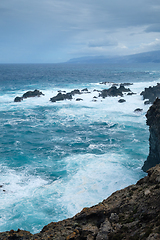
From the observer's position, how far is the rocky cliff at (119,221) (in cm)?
565

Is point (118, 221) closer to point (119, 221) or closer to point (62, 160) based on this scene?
point (119, 221)

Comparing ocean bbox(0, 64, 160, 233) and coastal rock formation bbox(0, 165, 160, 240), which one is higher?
coastal rock formation bbox(0, 165, 160, 240)

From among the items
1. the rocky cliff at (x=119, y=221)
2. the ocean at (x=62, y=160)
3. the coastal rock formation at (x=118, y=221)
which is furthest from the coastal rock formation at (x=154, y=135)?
the coastal rock formation at (x=118, y=221)

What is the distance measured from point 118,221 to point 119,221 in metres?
0.04

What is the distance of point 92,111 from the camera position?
45.3m

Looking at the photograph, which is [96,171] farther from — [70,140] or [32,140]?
[32,140]

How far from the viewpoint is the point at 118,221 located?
634 centimetres

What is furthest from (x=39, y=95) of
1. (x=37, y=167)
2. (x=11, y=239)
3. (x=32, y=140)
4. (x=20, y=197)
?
(x=11, y=239)

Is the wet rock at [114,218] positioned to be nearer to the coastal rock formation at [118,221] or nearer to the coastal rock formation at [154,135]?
the coastal rock formation at [118,221]

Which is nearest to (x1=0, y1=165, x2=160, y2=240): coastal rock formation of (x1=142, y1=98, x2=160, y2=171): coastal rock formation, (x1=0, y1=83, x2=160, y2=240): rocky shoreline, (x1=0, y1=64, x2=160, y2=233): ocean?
(x1=0, y1=83, x2=160, y2=240): rocky shoreline

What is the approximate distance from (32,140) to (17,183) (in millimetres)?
11883

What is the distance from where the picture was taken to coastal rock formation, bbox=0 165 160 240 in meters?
5.66

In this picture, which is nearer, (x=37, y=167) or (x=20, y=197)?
(x=20, y=197)

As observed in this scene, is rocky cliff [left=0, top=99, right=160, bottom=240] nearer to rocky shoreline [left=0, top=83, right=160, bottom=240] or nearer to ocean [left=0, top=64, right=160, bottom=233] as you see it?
rocky shoreline [left=0, top=83, right=160, bottom=240]
